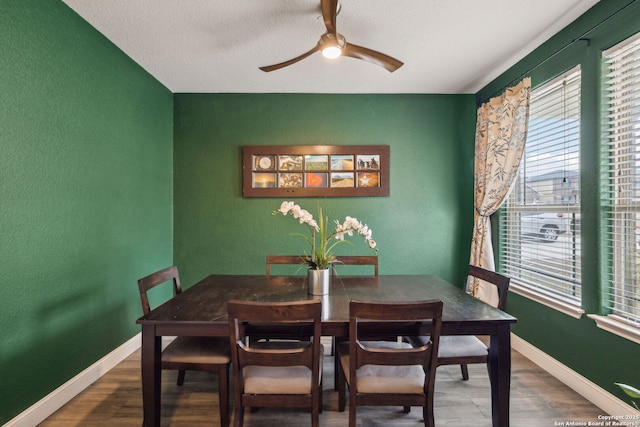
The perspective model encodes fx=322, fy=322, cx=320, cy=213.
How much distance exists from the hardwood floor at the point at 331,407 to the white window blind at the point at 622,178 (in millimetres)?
692

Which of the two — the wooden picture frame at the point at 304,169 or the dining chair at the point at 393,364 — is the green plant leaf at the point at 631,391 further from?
the wooden picture frame at the point at 304,169

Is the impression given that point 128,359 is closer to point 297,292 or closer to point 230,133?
point 297,292

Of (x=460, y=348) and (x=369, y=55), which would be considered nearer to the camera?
(x=460, y=348)

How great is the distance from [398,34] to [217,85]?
75.5 inches

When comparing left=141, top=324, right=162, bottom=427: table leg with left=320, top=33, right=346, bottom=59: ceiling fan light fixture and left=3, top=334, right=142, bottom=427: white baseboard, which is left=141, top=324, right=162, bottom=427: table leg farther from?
left=320, top=33, right=346, bottom=59: ceiling fan light fixture

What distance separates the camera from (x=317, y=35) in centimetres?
240

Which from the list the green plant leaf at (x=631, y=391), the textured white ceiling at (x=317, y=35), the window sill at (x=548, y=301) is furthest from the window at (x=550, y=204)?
the green plant leaf at (x=631, y=391)

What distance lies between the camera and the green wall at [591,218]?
1882 mm

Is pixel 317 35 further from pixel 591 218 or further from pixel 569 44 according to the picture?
pixel 591 218

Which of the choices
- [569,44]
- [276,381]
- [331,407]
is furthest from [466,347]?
[569,44]

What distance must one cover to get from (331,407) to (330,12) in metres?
2.31

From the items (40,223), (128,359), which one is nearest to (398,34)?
(40,223)

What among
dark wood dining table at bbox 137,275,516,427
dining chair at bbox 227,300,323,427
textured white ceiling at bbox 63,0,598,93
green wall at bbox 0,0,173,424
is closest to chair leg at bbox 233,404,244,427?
dining chair at bbox 227,300,323,427

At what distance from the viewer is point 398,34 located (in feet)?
7.74
